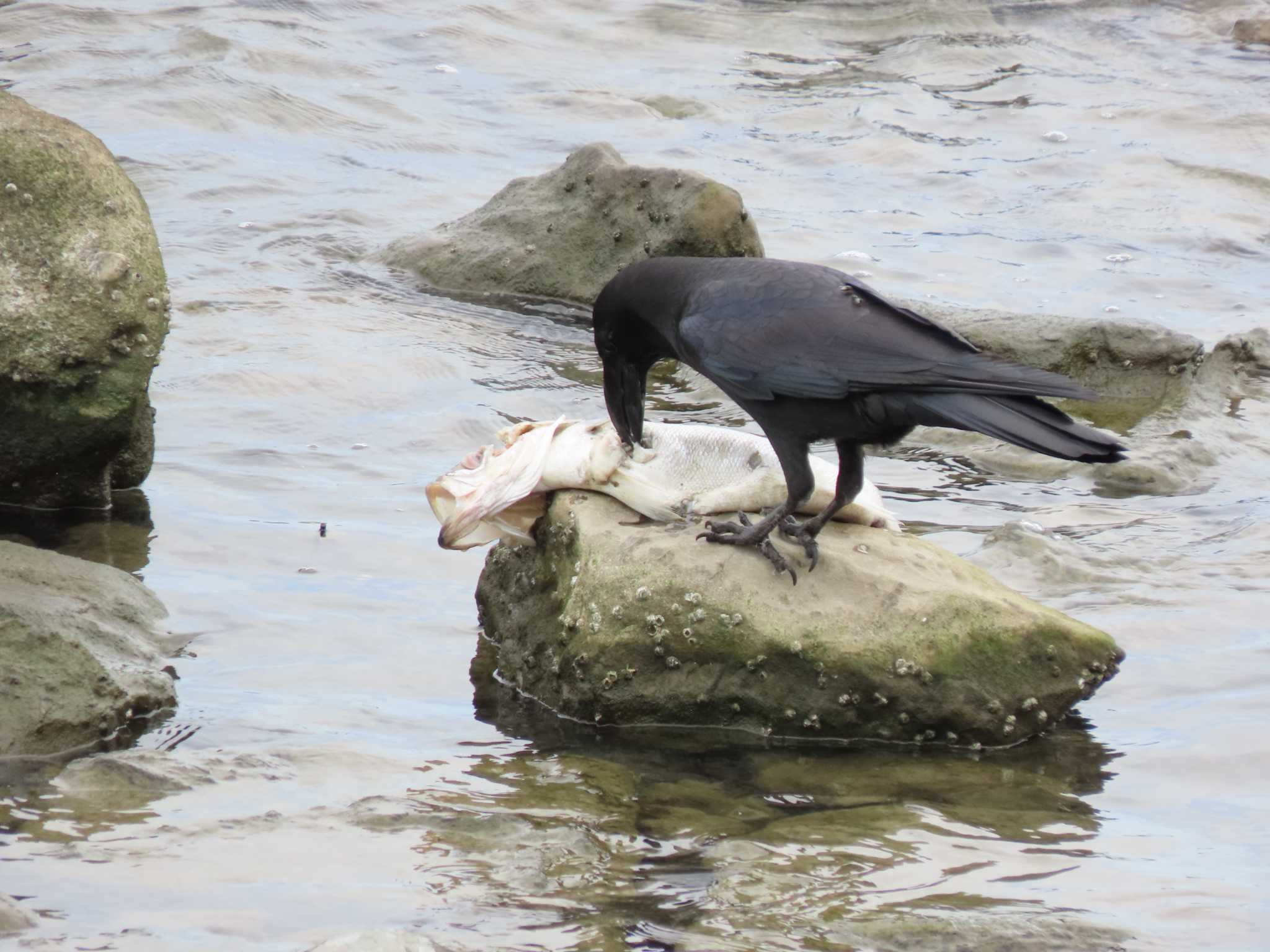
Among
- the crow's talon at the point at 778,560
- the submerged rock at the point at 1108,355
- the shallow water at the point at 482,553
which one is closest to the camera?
the shallow water at the point at 482,553

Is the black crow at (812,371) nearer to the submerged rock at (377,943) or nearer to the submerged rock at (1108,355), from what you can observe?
the submerged rock at (377,943)

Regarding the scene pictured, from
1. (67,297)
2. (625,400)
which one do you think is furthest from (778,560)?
(67,297)

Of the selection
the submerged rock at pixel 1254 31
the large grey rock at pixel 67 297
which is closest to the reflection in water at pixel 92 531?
the large grey rock at pixel 67 297

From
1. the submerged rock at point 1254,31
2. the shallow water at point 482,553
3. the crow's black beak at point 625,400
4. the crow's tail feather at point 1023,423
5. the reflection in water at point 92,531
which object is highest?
the submerged rock at point 1254,31

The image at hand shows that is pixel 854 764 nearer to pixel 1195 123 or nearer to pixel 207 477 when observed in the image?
pixel 207 477

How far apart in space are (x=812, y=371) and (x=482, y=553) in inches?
73.4

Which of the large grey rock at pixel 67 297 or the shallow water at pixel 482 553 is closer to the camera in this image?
the shallow water at pixel 482 553

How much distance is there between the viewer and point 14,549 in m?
5.02

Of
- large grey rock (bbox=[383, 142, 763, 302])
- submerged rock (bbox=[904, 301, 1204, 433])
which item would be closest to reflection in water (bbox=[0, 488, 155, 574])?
large grey rock (bbox=[383, 142, 763, 302])

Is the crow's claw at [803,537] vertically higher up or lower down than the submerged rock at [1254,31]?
lower down

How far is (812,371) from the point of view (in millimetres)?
5055

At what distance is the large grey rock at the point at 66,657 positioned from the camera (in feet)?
14.3

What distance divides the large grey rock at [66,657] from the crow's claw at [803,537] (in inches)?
78.6

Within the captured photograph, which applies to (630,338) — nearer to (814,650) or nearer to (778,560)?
(778,560)
